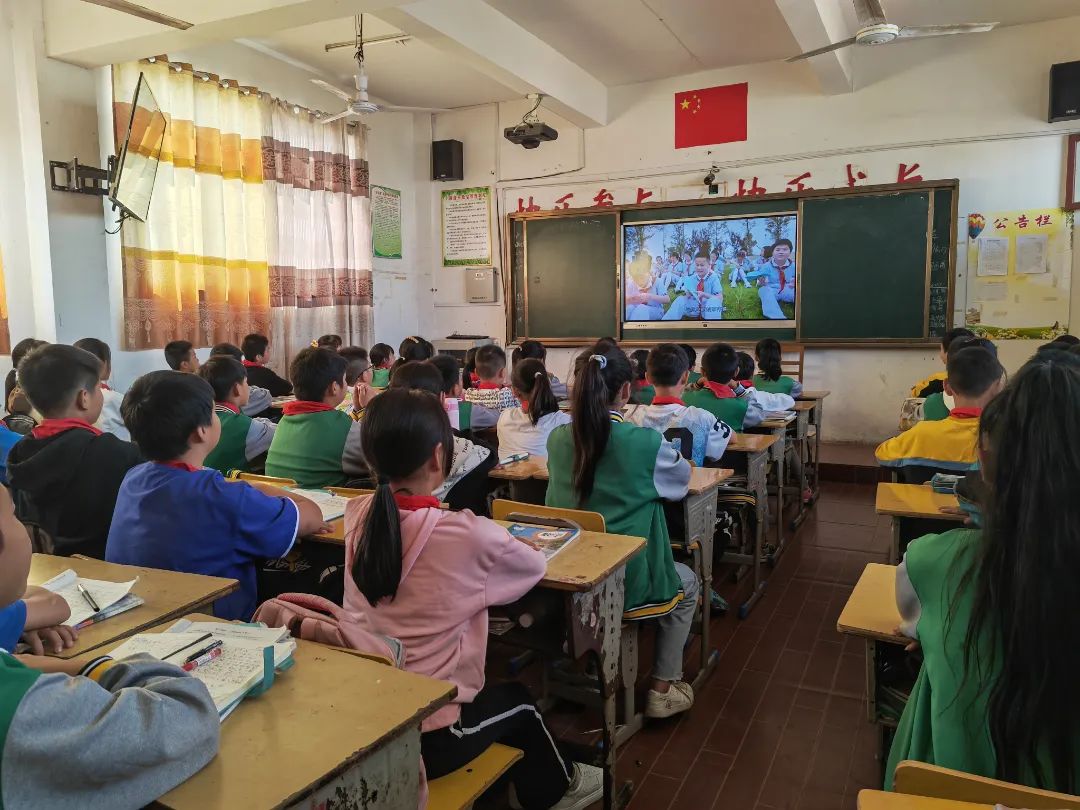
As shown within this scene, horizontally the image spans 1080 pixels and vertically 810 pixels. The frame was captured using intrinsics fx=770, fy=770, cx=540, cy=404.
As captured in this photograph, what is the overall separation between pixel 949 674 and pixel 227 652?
1060 mm

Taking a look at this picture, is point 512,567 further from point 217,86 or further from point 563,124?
point 563,124

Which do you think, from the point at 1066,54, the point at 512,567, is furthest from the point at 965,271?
the point at 512,567

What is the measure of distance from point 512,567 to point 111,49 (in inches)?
178

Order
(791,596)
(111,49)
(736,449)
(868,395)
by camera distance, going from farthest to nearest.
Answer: (868,395) → (111,49) → (791,596) → (736,449)

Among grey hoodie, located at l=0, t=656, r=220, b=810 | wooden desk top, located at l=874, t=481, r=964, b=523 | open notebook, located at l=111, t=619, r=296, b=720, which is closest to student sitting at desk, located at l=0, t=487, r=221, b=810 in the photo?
grey hoodie, located at l=0, t=656, r=220, b=810

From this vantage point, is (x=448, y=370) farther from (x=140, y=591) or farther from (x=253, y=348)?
(x=140, y=591)

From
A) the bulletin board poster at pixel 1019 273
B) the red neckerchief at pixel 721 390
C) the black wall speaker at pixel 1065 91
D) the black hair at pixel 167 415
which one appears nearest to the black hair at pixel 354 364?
the red neckerchief at pixel 721 390

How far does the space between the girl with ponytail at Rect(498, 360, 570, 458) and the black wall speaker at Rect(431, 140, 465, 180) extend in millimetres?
5126

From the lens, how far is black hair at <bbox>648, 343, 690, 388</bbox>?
9.84 feet

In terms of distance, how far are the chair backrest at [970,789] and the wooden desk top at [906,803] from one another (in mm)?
16

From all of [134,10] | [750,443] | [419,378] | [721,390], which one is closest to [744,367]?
[721,390]

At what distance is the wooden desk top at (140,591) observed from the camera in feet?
4.43

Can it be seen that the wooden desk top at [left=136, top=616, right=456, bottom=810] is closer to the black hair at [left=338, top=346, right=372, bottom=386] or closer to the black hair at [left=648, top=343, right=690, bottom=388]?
the black hair at [left=648, top=343, right=690, bottom=388]

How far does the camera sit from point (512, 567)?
1526mm
